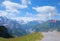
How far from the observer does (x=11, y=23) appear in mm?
3074

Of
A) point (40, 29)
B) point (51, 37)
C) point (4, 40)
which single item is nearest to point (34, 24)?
point (40, 29)

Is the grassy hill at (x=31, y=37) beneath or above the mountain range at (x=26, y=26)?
beneath

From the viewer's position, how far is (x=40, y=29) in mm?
3074

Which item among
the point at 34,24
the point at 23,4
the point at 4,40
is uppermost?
the point at 23,4

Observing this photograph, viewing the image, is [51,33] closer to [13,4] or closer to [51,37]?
[51,37]

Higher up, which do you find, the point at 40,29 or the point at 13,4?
the point at 13,4

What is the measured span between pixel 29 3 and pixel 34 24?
0.35 m

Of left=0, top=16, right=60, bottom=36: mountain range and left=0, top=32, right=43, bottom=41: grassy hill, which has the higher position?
left=0, top=16, right=60, bottom=36: mountain range

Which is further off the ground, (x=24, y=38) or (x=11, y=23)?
(x=11, y=23)

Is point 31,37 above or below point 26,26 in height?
below

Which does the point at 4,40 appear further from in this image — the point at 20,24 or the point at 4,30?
the point at 20,24

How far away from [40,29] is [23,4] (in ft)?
1.62

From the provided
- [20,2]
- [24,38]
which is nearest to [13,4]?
[20,2]

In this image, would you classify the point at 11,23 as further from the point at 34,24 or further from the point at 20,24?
the point at 34,24
